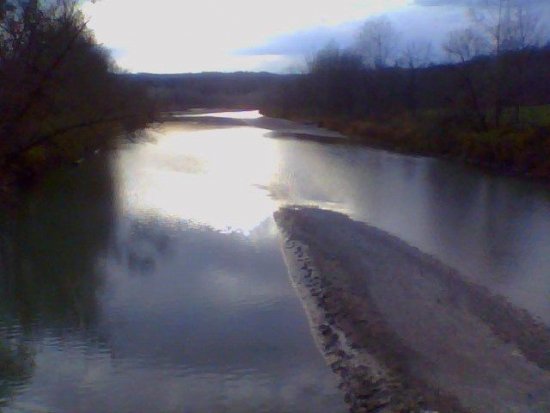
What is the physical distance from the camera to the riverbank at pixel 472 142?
34188 millimetres

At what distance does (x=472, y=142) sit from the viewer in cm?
3947

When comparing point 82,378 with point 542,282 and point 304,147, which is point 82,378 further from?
point 304,147

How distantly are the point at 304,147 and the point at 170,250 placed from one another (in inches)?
1146

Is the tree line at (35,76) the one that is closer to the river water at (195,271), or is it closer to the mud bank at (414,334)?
the river water at (195,271)

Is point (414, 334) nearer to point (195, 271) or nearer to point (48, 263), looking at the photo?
point (195, 271)

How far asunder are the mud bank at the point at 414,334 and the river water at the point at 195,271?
43 cm

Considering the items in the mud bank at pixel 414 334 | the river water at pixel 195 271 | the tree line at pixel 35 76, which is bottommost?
the river water at pixel 195 271

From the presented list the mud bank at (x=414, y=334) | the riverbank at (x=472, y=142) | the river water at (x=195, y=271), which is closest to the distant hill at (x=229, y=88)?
the riverbank at (x=472, y=142)

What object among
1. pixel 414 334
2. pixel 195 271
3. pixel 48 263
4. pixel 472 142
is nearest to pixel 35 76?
pixel 414 334

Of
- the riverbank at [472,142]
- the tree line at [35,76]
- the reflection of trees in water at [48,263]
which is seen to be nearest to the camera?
the tree line at [35,76]

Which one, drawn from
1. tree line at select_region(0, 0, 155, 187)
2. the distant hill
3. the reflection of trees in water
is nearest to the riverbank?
the reflection of trees in water

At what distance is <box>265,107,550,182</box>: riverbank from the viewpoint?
34.2 metres

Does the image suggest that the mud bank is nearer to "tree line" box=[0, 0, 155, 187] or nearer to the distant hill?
"tree line" box=[0, 0, 155, 187]

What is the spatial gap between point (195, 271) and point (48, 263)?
9.79 feet
